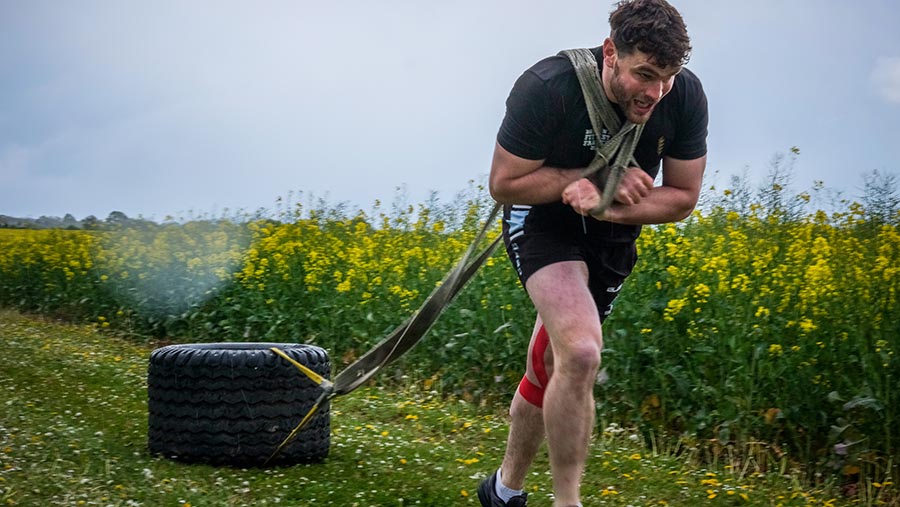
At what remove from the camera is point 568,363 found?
3525mm

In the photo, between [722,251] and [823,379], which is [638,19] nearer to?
[823,379]

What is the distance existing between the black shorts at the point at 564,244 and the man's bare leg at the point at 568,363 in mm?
66

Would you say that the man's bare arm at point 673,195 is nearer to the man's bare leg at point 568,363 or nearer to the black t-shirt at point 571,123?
the black t-shirt at point 571,123

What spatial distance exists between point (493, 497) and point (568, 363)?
0.92 meters

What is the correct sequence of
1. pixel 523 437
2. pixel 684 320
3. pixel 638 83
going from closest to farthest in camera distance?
1. pixel 638 83
2. pixel 523 437
3. pixel 684 320

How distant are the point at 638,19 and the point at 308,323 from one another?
533 cm

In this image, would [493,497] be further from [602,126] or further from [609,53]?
[609,53]

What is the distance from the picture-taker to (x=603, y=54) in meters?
3.64

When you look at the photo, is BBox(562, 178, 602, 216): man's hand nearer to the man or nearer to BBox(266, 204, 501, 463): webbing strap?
the man

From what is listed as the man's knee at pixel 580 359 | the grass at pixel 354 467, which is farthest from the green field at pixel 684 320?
the man's knee at pixel 580 359

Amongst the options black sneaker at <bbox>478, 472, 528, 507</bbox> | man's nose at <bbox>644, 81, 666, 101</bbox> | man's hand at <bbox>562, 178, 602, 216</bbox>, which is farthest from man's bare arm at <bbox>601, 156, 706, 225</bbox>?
black sneaker at <bbox>478, 472, 528, 507</bbox>

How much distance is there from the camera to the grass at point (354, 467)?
4609 mm

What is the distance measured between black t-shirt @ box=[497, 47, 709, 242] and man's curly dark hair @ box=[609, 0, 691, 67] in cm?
23

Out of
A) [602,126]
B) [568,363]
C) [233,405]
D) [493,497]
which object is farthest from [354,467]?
[602,126]
